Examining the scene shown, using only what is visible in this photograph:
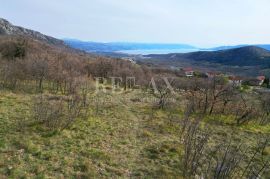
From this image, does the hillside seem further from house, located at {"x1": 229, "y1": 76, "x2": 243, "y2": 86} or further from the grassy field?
house, located at {"x1": 229, "y1": 76, "x2": 243, "y2": 86}

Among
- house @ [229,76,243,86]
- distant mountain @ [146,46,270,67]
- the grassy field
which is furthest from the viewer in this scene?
distant mountain @ [146,46,270,67]

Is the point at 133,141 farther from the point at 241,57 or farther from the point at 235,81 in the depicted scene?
the point at 241,57

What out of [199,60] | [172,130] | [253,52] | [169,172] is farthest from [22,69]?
[199,60]

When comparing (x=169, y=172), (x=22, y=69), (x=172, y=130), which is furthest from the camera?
(x=22, y=69)

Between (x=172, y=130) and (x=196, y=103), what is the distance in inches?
276

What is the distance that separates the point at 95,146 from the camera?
27.2 ft

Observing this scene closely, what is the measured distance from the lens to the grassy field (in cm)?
655

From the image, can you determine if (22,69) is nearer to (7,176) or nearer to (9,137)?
(9,137)

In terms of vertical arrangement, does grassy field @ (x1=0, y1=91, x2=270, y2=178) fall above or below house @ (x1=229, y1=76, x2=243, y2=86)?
above

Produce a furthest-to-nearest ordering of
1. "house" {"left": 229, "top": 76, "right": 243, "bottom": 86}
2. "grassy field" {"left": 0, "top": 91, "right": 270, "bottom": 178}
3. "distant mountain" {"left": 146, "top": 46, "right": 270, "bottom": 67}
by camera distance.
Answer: "distant mountain" {"left": 146, "top": 46, "right": 270, "bottom": 67}, "house" {"left": 229, "top": 76, "right": 243, "bottom": 86}, "grassy field" {"left": 0, "top": 91, "right": 270, "bottom": 178}

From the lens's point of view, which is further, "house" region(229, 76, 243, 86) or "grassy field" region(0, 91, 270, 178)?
"house" region(229, 76, 243, 86)

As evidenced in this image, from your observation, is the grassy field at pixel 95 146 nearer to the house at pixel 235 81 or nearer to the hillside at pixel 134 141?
the hillside at pixel 134 141

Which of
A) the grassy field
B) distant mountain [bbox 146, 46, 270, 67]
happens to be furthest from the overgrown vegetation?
distant mountain [bbox 146, 46, 270, 67]

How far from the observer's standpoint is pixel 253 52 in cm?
12125
